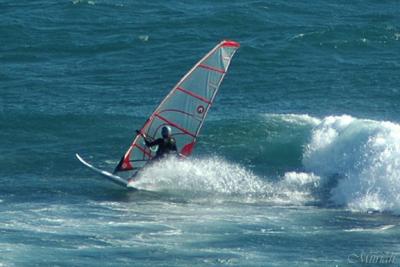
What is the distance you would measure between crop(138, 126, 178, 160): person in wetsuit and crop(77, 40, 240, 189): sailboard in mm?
444

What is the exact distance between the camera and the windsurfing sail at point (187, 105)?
24.8 metres

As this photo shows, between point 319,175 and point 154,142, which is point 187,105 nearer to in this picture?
point 154,142

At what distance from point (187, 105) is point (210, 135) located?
3.67 m

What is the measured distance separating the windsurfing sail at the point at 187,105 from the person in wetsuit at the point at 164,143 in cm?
52

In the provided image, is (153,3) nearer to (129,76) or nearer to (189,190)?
(129,76)

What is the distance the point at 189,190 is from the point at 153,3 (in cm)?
1924

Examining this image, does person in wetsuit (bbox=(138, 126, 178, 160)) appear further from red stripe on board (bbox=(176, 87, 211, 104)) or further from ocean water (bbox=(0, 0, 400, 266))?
red stripe on board (bbox=(176, 87, 211, 104))

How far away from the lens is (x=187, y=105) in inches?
986

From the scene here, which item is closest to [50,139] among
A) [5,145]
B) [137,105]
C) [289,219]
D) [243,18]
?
[5,145]

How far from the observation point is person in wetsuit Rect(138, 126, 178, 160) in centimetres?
2411

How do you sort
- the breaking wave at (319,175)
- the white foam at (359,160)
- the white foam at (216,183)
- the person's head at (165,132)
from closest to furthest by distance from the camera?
1. the white foam at (359,160)
2. the breaking wave at (319,175)
3. the white foam at (216,183)
4. the person's head at (165,132)

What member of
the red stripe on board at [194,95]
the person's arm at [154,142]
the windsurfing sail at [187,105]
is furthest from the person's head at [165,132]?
the red stripe on board at [194,95]

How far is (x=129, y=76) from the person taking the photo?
3356cm

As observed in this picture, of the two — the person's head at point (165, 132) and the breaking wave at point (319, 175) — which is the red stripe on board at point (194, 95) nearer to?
the person's head at point (165, 132)
